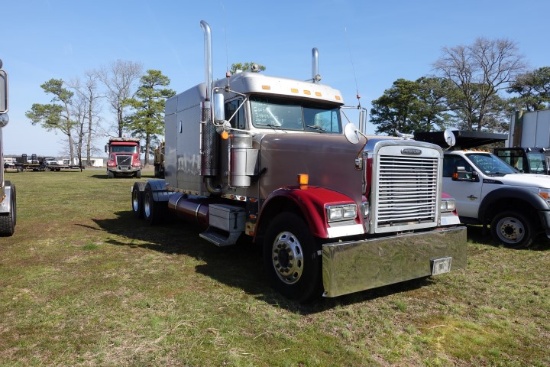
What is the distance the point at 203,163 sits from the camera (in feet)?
21.0

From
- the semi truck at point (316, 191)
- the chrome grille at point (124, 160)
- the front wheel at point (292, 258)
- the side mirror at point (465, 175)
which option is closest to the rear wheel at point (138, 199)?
the semi truck at point (316, 191)

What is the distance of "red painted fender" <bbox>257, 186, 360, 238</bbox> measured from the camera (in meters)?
4.00

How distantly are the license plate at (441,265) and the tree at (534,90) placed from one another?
44.3 meters

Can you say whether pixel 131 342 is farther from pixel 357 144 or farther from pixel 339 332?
pixel 357 144

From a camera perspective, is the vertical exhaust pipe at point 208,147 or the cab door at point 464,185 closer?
the vertical exhaust pipe at point 208,147

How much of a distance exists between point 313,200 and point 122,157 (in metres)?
29.4

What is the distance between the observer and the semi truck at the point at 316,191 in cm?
407

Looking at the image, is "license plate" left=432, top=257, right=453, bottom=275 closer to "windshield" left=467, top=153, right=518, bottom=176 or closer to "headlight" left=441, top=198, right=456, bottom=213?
"headlight" left=441, top=198, right=456, bottom=213

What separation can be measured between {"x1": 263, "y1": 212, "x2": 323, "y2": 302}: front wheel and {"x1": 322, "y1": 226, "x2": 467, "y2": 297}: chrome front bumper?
0.86 ft

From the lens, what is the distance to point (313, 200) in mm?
4160

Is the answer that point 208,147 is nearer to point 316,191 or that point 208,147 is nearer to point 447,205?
point 316,191

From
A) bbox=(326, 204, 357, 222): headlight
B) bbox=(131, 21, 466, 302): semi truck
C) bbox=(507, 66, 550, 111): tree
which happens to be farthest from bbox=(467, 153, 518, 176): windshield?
bbox=(507, 66, 550, 111): tree

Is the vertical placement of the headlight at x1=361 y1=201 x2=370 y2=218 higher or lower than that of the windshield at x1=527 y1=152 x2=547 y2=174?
lower

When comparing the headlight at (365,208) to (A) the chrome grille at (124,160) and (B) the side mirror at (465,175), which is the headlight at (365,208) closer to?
(B) the side mirror at (465,175)
